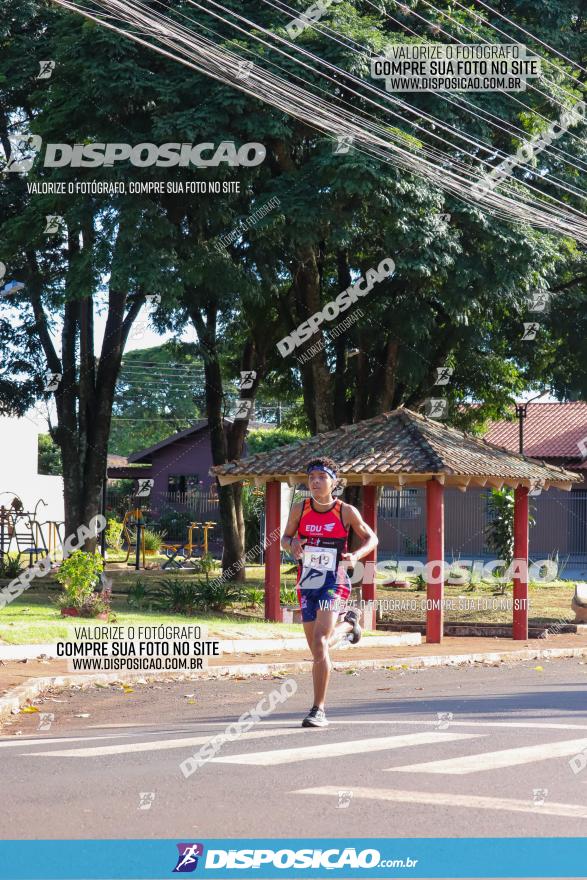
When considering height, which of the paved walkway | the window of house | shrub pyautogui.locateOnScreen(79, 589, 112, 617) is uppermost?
the window of house

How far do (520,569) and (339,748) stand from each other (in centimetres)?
1452

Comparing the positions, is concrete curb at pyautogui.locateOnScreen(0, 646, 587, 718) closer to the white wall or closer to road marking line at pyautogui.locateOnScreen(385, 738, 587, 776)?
road marking line at pyautogui.locateOnScreen(385, 738, 587, 776)

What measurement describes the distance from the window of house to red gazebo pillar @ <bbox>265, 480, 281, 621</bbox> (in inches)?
1342

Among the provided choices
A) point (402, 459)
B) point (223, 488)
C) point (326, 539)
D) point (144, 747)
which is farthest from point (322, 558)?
point (223, 488)

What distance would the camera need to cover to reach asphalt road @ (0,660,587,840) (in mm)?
6488

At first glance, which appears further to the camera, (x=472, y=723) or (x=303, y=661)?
(x=303, y=661)

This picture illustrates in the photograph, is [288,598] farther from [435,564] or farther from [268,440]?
[268,440]

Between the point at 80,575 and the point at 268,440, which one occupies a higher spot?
the point at 268,440

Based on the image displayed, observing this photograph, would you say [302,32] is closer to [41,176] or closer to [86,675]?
[41,176]

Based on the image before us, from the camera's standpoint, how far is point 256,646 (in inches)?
734

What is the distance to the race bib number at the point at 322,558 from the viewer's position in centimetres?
1023

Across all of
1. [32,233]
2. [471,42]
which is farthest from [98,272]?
[471,42]

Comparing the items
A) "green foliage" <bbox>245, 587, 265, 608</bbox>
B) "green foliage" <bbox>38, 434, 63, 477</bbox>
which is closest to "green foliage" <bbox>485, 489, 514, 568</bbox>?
"green foliage" <bbox>245, 587, 265, 608</bbox>

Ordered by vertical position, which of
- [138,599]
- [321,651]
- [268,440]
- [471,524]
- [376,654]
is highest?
[268,440]
